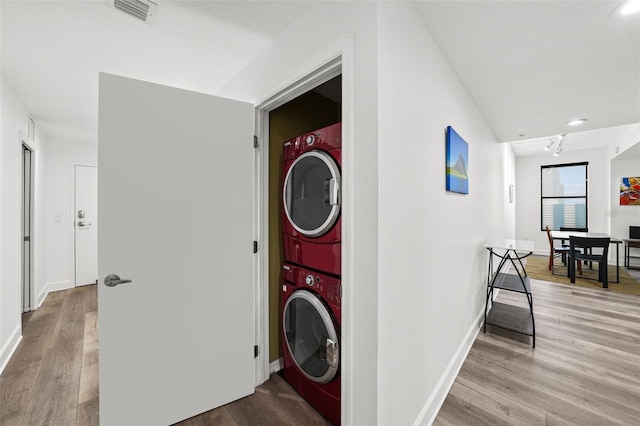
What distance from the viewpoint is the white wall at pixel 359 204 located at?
1.19 metres

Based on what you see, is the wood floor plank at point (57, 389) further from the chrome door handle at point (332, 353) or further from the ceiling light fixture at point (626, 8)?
the ceiling light fixture at point (626, 8)

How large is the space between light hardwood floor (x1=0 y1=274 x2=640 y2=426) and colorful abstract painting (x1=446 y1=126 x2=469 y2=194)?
141 centimetres

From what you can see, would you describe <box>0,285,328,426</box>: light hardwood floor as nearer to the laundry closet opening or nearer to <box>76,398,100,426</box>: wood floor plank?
<box>76,398,100,426</box>: wood floor plank

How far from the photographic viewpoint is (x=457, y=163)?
203 cm

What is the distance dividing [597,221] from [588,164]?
4.32ft

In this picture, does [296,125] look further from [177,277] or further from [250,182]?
[177,277]

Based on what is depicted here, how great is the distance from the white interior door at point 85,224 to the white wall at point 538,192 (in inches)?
370

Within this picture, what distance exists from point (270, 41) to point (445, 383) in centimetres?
254

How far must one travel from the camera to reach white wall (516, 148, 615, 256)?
6195mm

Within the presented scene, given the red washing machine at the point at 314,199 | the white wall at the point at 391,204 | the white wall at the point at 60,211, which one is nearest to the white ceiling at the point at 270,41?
the white wall at the point at 391,204

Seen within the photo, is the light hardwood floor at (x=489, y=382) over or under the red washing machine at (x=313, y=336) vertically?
under

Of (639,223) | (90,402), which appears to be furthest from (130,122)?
(639,223)

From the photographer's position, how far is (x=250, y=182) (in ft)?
6.19

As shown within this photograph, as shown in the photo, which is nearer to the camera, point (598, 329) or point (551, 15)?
point (551, 15)
